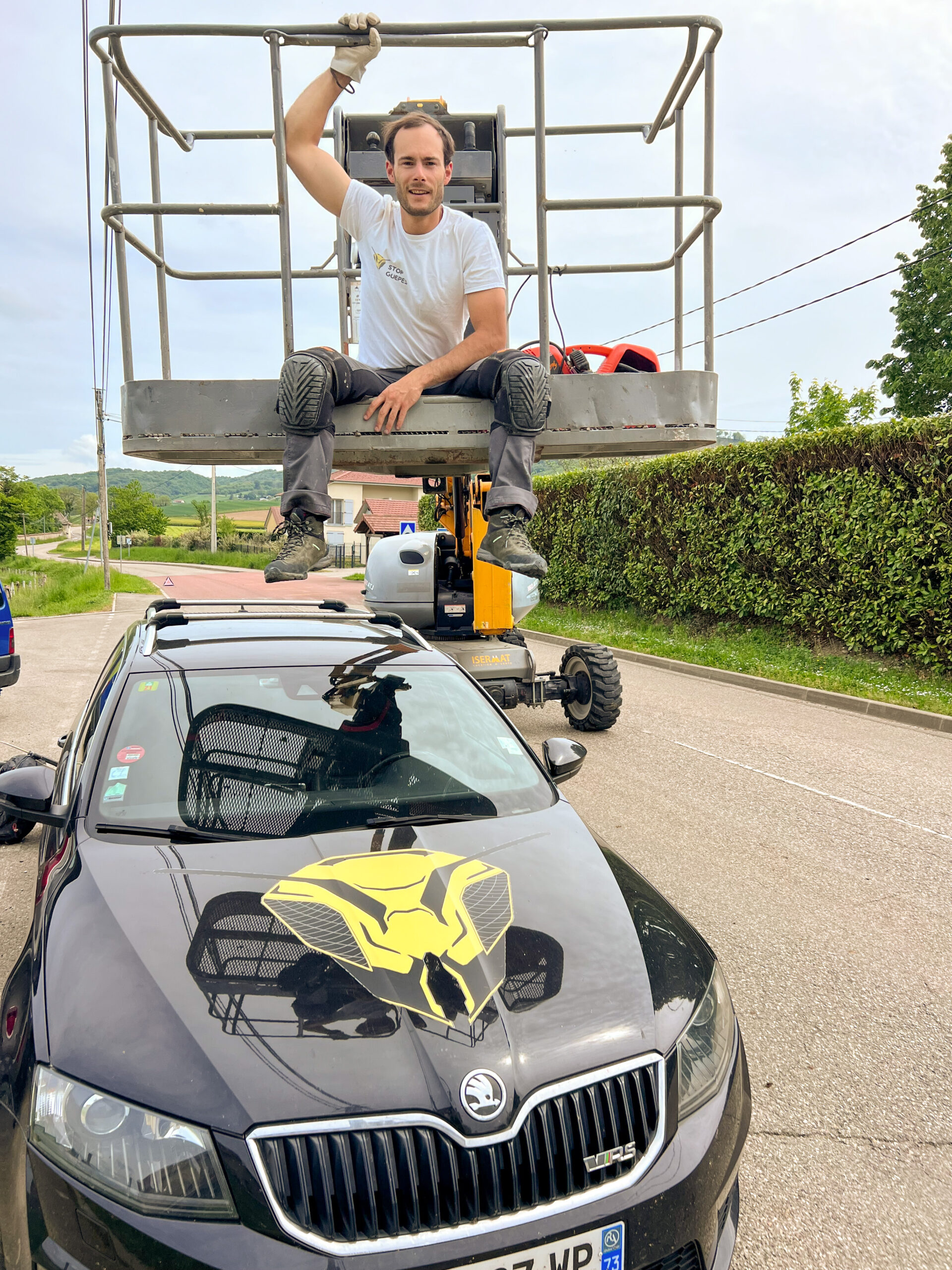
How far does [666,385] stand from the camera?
4086 mm

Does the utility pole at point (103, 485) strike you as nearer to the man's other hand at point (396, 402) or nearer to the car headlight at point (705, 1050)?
the man's other hand at point (396, 402)

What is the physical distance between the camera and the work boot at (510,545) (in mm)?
3974

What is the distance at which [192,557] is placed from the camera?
7194cm

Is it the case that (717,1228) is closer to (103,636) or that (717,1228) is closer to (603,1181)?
(603,1181)

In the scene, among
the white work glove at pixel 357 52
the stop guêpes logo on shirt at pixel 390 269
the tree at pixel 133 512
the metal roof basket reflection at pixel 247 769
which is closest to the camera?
the metal roof basket reflection at pixel 247 769

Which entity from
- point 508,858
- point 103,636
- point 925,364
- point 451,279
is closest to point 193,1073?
point 508,858

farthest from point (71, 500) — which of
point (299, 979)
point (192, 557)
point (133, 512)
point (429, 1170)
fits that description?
point (429, 1170)

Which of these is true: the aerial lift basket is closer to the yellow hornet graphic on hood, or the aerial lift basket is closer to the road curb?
the yellow hornet graphic on hood

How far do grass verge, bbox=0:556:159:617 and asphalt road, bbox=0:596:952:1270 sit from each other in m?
19.9

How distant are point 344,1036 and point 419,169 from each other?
12.0ft

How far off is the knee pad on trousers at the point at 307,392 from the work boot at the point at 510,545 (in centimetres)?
84

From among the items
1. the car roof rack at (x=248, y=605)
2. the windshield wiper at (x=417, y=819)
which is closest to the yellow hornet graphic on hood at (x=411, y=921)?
the windshield wiper at (x=417, y=819)

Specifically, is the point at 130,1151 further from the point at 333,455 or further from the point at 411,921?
the point at 333,455

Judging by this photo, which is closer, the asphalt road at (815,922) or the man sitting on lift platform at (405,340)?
the asphalt road at (815,922)
